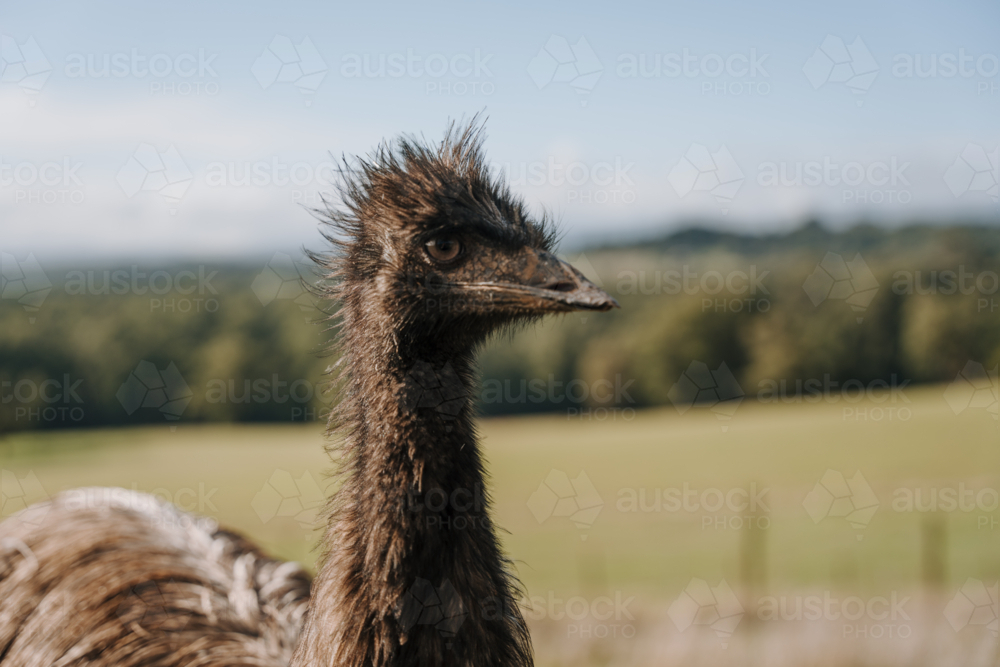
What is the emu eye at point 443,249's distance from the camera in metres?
3.03

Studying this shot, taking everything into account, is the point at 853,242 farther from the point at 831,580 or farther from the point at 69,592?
the point at 69,592

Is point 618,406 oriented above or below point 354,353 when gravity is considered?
below

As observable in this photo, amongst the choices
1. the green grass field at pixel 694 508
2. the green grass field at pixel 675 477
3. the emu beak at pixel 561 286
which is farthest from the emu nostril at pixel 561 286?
the green grass field at pixel 675 477

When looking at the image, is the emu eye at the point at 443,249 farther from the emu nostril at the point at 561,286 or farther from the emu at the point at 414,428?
the emu nostril at the point at 561,286

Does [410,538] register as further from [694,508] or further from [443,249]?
[694,508]

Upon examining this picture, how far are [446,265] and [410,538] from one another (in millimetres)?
1064

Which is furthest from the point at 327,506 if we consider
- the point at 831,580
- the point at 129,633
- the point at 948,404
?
the point at 948,404

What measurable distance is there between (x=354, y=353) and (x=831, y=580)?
81.7 feet

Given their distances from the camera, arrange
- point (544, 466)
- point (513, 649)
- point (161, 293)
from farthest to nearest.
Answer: point (544, 466), point (161, 293), point (513, 649)

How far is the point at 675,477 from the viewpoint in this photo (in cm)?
3828

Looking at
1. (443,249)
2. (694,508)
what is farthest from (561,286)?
(694,508)

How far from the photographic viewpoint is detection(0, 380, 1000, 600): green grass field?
24.7 meters

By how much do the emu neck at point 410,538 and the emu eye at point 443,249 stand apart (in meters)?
0.35

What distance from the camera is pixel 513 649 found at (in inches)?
112
